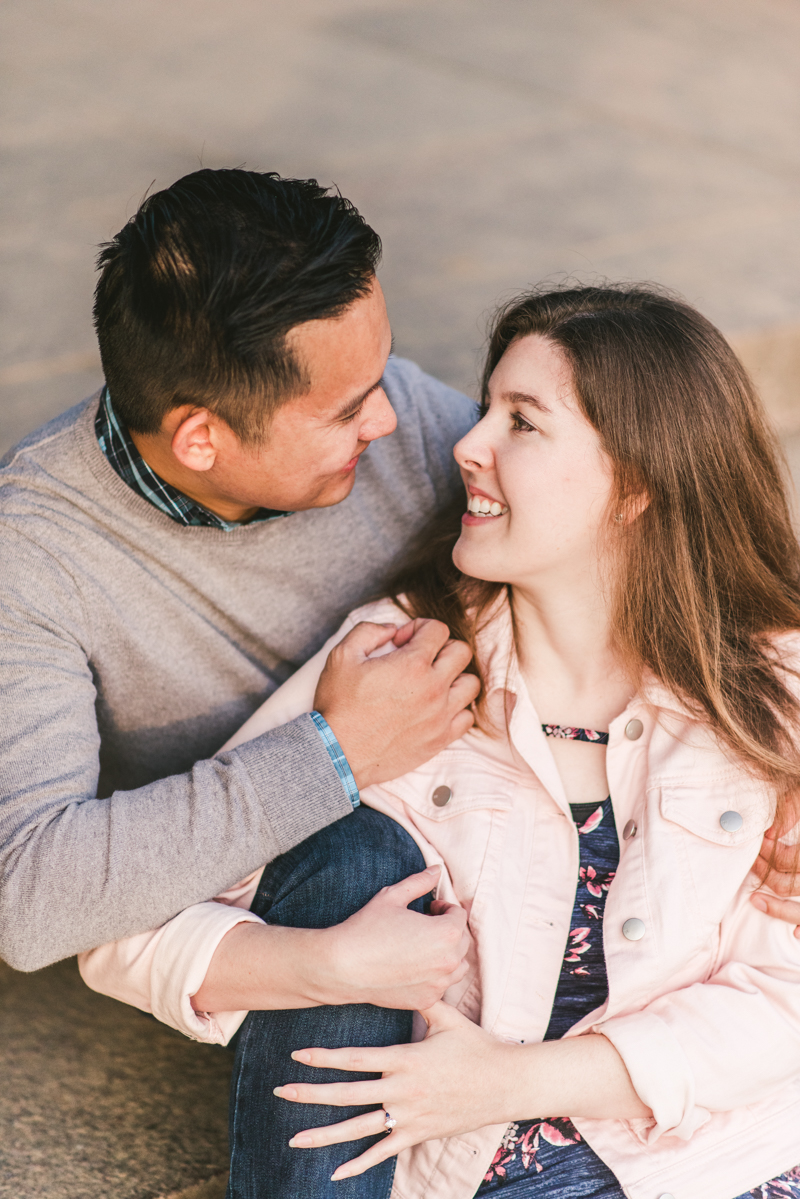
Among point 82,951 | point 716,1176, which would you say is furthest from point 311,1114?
point 716,1176

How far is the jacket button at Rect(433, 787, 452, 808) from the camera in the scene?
6.07 ft

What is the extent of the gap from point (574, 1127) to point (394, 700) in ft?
2.31

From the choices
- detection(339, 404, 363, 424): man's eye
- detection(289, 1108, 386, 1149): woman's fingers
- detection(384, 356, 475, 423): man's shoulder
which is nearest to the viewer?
detection(289, 1108, 386, 1149): woman's fingers

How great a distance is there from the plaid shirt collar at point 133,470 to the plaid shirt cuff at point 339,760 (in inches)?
19.5

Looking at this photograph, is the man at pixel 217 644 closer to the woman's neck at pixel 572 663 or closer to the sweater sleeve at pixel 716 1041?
the woman's neck at pixel 572 663

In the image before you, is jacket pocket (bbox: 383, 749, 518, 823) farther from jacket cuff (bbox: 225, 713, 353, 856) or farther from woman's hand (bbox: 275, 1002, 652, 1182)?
woman's hand (bbox: 275, 1002, 652, 1182)

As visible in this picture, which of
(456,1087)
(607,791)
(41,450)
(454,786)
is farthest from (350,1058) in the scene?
(41,450)

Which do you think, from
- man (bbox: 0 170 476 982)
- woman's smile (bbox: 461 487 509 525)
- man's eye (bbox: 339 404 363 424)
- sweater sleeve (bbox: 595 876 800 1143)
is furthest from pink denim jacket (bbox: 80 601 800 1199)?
man's eye (bbox: 339 404 363 424)

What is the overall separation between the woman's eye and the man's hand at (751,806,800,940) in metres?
0.74

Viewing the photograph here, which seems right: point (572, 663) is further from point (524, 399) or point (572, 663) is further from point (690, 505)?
point (524, 399)

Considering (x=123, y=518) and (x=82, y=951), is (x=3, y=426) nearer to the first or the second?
(x=123, y=518)

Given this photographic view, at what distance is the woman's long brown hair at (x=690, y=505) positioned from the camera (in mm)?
1787

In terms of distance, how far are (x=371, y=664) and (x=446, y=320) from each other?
7.55 feet

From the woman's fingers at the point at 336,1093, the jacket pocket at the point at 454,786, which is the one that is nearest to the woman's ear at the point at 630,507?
the jacket pocket at the point at 454,786
